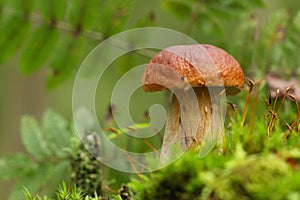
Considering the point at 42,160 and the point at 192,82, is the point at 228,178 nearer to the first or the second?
the point at 192,82

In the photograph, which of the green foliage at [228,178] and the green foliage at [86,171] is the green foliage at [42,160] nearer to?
the green foliage at [86,171]

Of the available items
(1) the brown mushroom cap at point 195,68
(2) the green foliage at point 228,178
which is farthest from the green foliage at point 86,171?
(2) the green foliage at point 228,178

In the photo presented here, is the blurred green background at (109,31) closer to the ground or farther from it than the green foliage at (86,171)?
farther from it

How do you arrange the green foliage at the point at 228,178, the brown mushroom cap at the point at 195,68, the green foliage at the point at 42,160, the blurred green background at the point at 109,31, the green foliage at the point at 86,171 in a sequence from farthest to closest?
the blurred green background at the point at 109,31
the green foliage at the point at 42,160
the green foliage at the point at 86,171
the brown mushroom cap at the point at 195,68
the green foliage at the point at 228,178

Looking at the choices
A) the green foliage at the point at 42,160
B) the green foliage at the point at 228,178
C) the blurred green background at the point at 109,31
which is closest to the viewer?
the green foliage at the point at 228,178

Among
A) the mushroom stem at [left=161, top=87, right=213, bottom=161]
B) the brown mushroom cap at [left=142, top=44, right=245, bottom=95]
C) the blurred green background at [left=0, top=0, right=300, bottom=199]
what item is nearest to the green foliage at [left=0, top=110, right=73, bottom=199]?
the blurred green background at [left=0, top=0, right=300, bottom=199]

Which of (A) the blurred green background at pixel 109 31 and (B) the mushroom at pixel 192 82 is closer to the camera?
(B) the mushroom at pixel 192 82

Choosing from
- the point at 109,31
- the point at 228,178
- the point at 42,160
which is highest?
the point at 109,31

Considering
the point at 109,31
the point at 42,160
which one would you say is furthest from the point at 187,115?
the point at 109,31
